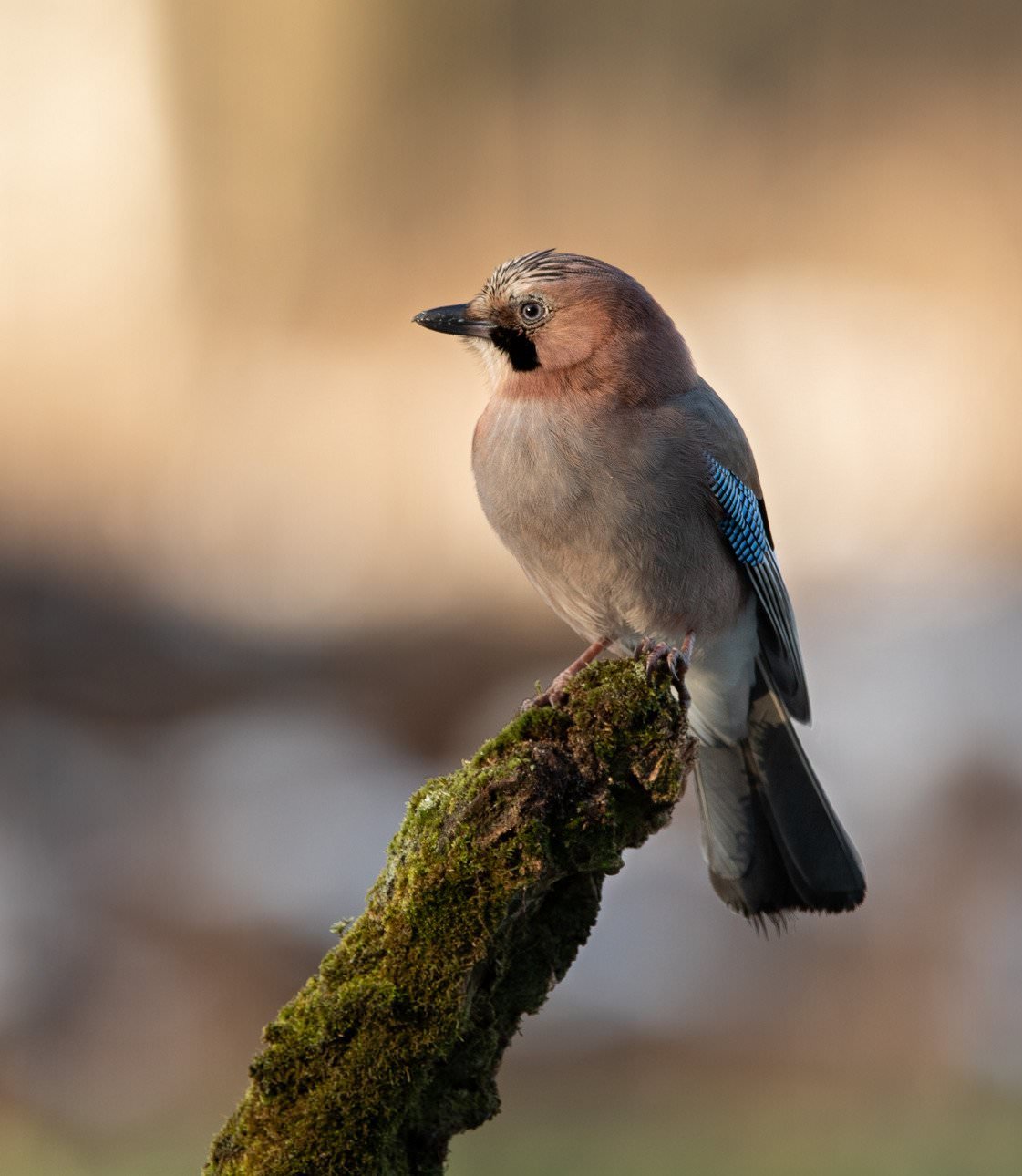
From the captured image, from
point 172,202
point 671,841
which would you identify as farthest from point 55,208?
point 671,841

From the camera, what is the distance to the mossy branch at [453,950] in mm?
1938

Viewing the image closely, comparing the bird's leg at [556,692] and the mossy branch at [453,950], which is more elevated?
the bird's leg at [556,692]

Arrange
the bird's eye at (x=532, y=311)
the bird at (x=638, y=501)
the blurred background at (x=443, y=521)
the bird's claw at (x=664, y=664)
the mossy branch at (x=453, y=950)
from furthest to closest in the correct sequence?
1. the blurred background at (x=443, y=521)
2. the bird's eye at (x=532, y=311)
3. the bird at (x=638, y=501)
4. the bird's claw at (x=664, y=664)
5. the mossy branch at (x=453, y=950)

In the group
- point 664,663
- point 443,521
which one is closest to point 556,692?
point 664,663

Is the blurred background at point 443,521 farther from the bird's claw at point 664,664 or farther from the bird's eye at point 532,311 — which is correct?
the bird's eye at point 532,311

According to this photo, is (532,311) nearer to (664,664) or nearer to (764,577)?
(764,577)

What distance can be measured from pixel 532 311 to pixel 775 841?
4.29ft

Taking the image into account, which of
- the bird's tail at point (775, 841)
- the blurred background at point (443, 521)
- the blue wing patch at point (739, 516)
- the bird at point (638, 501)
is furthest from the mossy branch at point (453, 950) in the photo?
the blurred background at point (443, 521)

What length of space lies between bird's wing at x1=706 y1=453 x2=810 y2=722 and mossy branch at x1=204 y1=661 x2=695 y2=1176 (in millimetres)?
1037

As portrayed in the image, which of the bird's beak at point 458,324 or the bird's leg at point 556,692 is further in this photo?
the bird's beak at point 458,324

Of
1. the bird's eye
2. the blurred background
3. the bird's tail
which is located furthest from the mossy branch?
the blurred background

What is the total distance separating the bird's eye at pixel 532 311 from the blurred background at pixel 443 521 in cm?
343

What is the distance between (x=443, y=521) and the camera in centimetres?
691

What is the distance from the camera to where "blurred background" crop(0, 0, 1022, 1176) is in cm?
595
